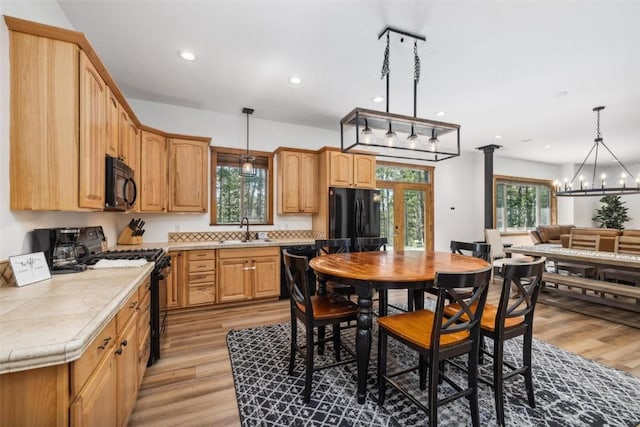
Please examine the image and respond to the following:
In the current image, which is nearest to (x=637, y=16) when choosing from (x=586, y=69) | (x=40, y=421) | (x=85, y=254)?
(x=586, y=69)

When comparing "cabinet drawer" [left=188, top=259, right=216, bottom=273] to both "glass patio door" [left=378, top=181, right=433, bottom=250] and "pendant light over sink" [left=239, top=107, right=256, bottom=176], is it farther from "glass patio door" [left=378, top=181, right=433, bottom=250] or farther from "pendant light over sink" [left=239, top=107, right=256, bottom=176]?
"glass patio door" [left=378, top=181, right=433, bottom=250]

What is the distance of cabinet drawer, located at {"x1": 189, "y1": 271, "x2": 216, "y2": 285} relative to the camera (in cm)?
362

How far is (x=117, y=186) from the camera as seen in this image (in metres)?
2.37

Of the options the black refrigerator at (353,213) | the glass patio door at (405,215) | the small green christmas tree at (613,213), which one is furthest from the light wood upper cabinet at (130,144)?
the small green christmas tree at (613,213)

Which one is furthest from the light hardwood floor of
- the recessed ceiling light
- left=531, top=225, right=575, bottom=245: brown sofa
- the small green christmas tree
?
the small green christmas tree

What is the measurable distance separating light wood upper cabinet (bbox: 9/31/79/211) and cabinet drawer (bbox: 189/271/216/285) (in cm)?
212

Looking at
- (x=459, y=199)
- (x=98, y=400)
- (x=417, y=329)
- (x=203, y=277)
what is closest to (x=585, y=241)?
(x=459, y=199)

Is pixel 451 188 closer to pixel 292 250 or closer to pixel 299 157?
pixel 299 157

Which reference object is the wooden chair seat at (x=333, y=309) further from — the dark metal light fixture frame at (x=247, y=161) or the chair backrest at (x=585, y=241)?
the chair backrest at (x=585, y=241)

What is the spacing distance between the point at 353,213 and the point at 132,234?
10.1 ft

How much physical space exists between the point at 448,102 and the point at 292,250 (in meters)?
3.07

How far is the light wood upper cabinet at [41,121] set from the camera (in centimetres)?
158

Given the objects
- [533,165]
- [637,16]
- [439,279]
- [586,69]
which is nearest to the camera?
[439,279]

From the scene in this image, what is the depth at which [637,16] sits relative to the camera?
2.23 m
